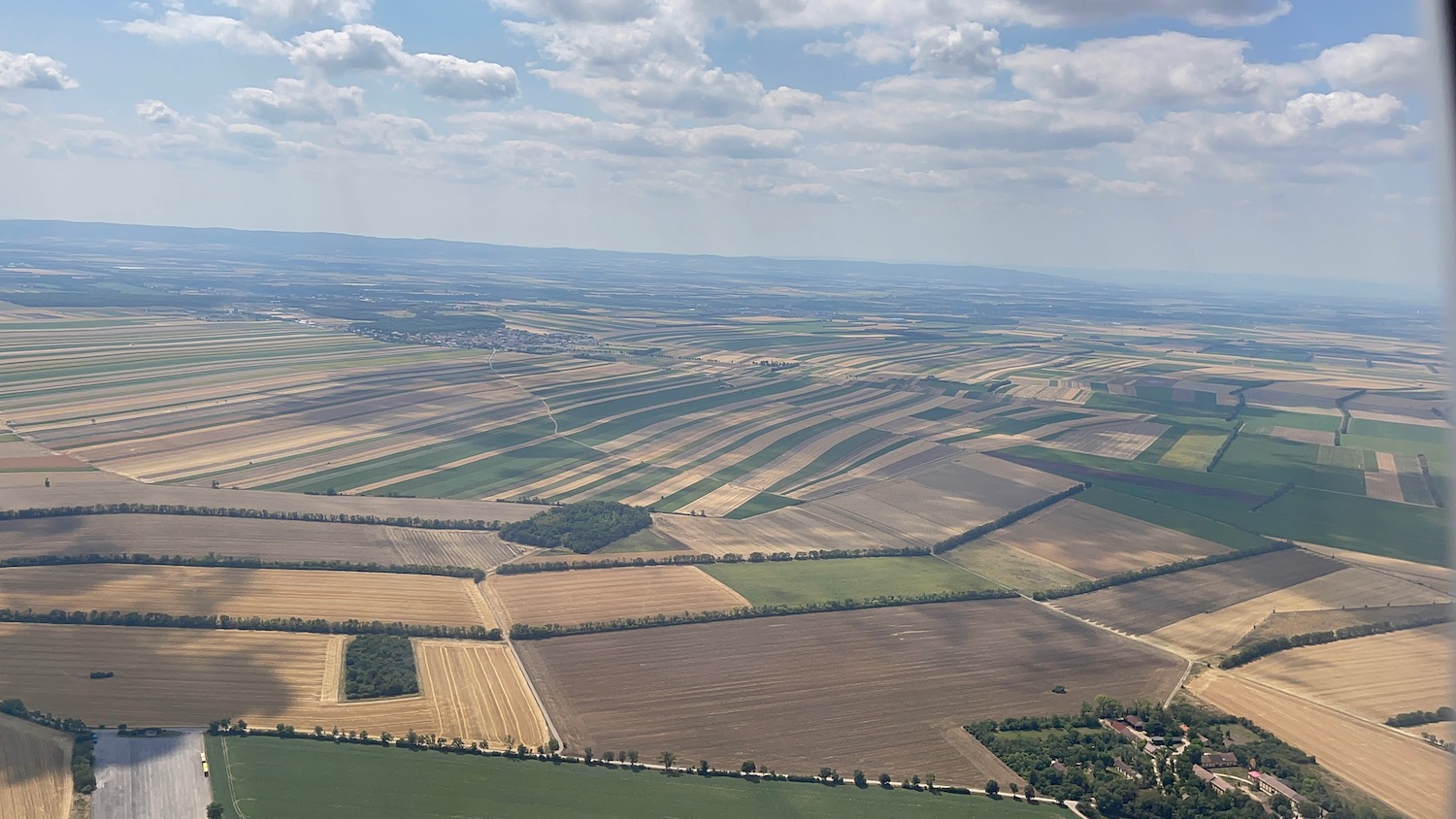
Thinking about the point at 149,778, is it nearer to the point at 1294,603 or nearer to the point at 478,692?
the point at 478,692

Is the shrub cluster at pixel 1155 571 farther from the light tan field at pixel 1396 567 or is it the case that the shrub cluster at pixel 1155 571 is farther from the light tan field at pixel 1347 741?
the light tan field at pixel 1347 741

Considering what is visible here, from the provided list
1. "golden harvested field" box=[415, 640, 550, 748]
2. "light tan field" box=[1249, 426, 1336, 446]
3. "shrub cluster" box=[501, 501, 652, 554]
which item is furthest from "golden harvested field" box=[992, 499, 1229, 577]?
"light tan field" box=[1249, 426, 1336, 446]

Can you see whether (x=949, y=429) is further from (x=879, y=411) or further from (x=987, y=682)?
(x=987, y=682)

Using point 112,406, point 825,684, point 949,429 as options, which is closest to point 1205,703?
point 825,684

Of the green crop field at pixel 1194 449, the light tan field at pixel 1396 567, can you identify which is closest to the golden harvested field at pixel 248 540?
the light tan field at pixel 1396 567

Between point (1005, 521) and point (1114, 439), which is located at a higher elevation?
point (1114, 439)

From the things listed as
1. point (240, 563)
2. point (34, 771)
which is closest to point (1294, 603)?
point (240, 563)
